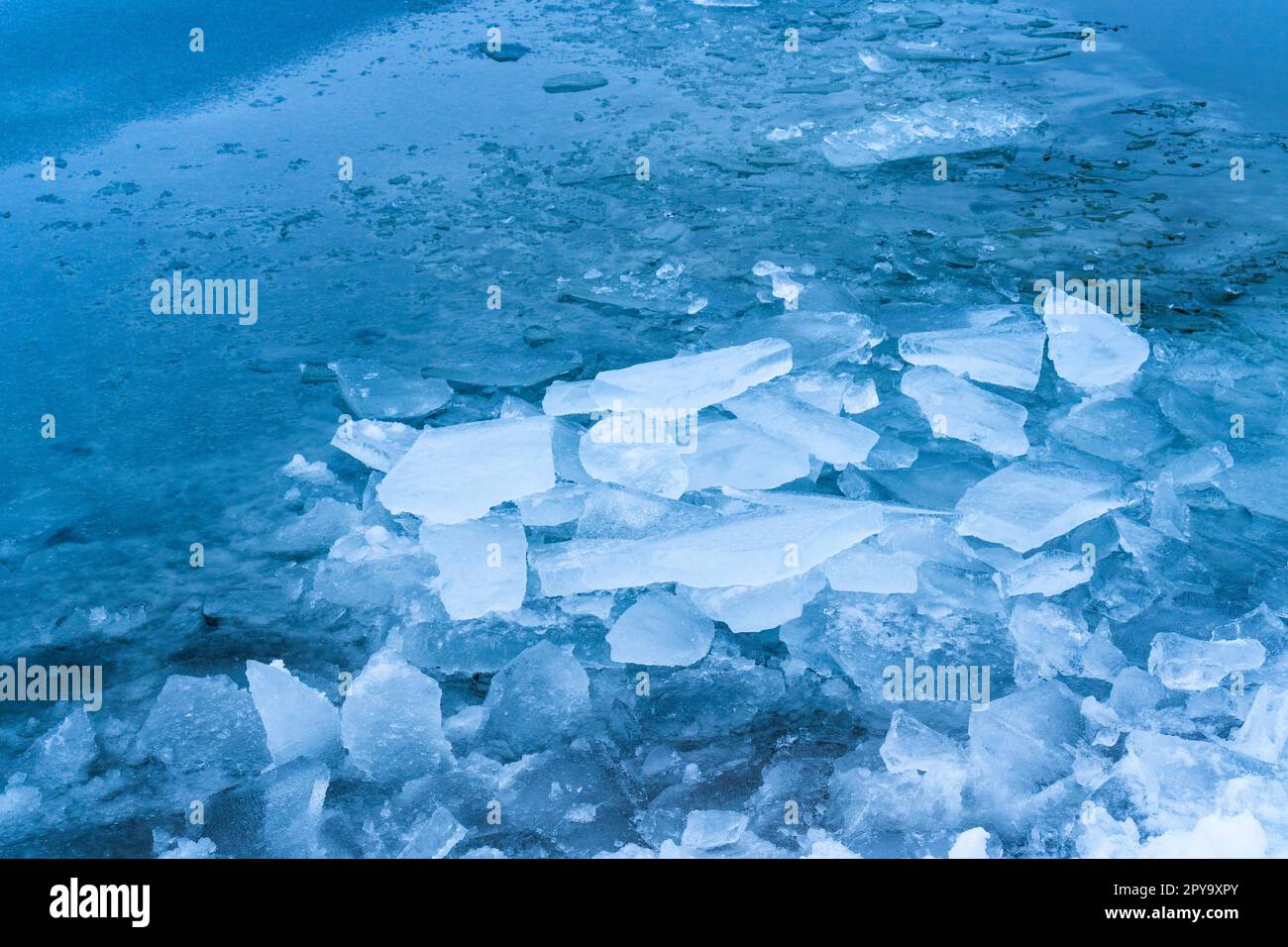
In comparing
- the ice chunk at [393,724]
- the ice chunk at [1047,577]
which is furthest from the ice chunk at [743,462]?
the ice chunk at [393,724]

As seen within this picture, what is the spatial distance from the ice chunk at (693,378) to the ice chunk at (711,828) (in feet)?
3.56

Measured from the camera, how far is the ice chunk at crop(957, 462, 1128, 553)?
233cm

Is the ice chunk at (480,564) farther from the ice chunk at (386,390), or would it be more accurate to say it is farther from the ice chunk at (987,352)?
the ice chunk at (987,352)

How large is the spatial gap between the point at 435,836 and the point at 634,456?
104 cm

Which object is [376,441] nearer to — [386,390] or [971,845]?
[386,390]

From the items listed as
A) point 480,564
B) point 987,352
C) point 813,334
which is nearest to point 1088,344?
point 987,352

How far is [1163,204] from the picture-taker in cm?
375

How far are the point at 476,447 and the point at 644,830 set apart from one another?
3.53 ft

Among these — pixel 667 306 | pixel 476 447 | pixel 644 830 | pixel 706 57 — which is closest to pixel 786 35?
pixel 706 57

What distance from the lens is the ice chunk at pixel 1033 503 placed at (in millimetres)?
2332

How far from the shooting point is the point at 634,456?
8.07ft

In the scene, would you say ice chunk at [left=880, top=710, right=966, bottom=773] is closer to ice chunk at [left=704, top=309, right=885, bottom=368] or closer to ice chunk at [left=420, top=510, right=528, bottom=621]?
ice chunk at [left=420, top=510, right=528, bottom=621]

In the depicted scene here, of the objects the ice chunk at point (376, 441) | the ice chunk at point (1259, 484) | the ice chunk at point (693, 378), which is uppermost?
the ice chunk at point (693, 378)

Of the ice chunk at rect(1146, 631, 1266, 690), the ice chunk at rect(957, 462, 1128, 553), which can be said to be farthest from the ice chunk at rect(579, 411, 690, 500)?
the ice chunk at rect(1146, 631, 1266, 690)
